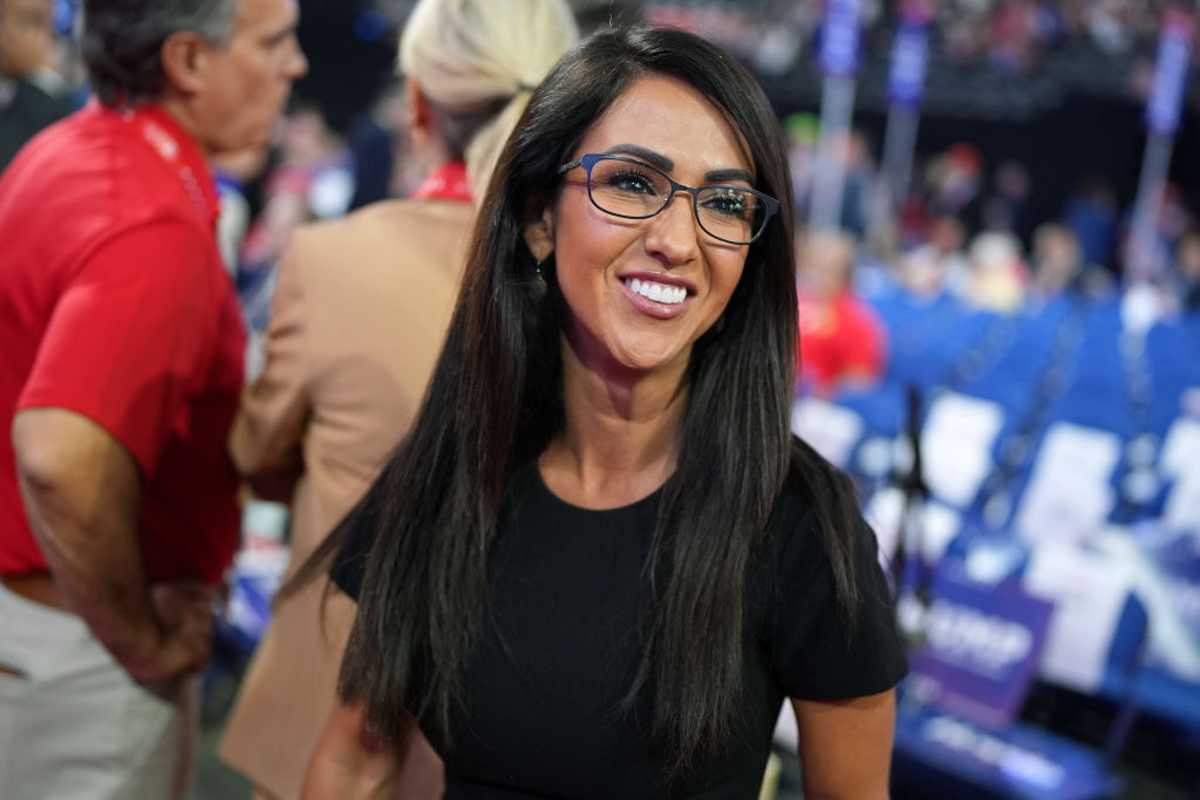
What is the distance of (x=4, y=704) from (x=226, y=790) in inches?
84.1

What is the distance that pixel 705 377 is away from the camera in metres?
1.45

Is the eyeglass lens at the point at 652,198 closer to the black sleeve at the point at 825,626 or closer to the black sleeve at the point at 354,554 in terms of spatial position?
the black sleeve at the point at 825,626

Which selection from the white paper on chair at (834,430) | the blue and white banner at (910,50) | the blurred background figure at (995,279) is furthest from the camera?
the blue and white banner at (910,50)

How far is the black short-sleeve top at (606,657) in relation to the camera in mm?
1304

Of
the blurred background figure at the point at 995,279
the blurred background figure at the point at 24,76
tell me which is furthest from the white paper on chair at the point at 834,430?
the blurred background figure at the point at 995,279

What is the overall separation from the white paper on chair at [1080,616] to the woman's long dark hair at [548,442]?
7.69 feet

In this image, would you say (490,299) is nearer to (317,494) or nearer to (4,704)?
(317,494)

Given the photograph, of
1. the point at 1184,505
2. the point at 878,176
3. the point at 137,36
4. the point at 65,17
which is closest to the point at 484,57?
the point at 137,36

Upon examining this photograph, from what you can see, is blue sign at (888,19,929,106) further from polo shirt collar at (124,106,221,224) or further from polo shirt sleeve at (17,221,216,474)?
polo shirt sleeve at (17,221,216,474)

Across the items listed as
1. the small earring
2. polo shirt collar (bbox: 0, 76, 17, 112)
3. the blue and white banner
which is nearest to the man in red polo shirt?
the small earring

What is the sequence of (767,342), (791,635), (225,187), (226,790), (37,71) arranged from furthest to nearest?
1. (225,187)
2. (226,790)
3. (37,71)
4. (767,342)
5. (791,635)

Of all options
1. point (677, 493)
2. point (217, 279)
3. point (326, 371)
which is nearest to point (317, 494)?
point (326, 371)

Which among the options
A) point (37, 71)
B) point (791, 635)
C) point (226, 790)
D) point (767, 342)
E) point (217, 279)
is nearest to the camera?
point (791, 635)

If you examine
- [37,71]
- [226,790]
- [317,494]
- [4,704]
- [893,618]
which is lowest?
[226,790]
